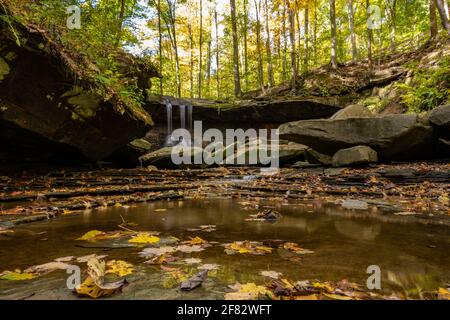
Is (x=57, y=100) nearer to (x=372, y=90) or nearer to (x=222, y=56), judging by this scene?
(x=372, y=90)

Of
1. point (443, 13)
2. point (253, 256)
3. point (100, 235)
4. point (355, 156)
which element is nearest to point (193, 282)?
point (253, 256)

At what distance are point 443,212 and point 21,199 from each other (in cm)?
645

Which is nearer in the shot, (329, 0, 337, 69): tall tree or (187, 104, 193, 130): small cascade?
(329, 0, 337, 69): tall tree

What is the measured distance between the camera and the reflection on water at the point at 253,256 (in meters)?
1.58

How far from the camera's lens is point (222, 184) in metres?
7.91

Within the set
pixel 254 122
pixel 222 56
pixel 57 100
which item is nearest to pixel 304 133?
pixel 57 100

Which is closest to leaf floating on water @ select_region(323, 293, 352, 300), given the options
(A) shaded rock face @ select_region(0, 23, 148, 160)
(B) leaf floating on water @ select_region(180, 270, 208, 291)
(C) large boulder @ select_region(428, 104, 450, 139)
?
(B) leaf floating on water @ select_region(180, 270, 208, 291)

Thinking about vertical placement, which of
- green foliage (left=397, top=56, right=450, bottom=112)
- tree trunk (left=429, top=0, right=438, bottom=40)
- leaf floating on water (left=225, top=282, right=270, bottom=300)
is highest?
tree trunk (left=429, top=0, right=438, bottom=40)

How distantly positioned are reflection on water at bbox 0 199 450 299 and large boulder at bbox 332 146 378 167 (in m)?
4.94

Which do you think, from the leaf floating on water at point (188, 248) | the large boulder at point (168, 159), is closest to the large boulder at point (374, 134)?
the large boulder at point (168, 159)

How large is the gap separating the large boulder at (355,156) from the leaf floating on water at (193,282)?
7783 millimetres

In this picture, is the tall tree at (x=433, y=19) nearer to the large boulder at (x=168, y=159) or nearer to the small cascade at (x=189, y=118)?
the large boulder at (x=168, y=159)

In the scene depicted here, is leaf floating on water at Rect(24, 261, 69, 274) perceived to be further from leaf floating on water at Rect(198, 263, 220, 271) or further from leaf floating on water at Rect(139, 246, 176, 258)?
leaf floating on water at Rect(198, 263, 220, 271)

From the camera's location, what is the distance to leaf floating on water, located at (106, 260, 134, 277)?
1742 mm
